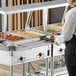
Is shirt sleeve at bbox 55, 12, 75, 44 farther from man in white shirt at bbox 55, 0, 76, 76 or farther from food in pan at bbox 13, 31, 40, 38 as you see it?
food in pan at bbox 13, 31, 40, 38

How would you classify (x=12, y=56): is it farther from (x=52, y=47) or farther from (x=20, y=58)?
(x=52, y=47)

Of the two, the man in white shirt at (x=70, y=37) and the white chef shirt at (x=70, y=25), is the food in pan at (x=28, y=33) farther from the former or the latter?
the white chef shirt at (x=70, y=25)

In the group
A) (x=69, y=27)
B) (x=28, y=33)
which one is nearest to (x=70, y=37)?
(x=69, y=27)

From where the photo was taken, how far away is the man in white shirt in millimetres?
3936

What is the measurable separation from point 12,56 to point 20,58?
112 mm

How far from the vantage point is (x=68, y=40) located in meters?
4.03

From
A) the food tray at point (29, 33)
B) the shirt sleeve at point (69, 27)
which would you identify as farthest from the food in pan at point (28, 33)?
the shirt sleeve at point (69, 27)

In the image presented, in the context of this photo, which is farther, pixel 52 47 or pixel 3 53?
pixel 52 47

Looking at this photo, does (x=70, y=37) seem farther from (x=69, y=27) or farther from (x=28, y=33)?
(x=28, y=33)

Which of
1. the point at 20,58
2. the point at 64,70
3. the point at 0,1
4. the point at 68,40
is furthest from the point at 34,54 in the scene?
the point at 0,1

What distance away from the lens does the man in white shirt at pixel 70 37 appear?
155 inches

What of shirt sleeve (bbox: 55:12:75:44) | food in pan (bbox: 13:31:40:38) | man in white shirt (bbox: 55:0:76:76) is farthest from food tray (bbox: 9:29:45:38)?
shirt sleeve (bbox: 55:12:75:44)

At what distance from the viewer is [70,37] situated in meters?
3.99

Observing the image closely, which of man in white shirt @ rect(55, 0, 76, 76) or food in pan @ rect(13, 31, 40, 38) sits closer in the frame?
man in white shirt @ rect(55, 0, 76, 76)
